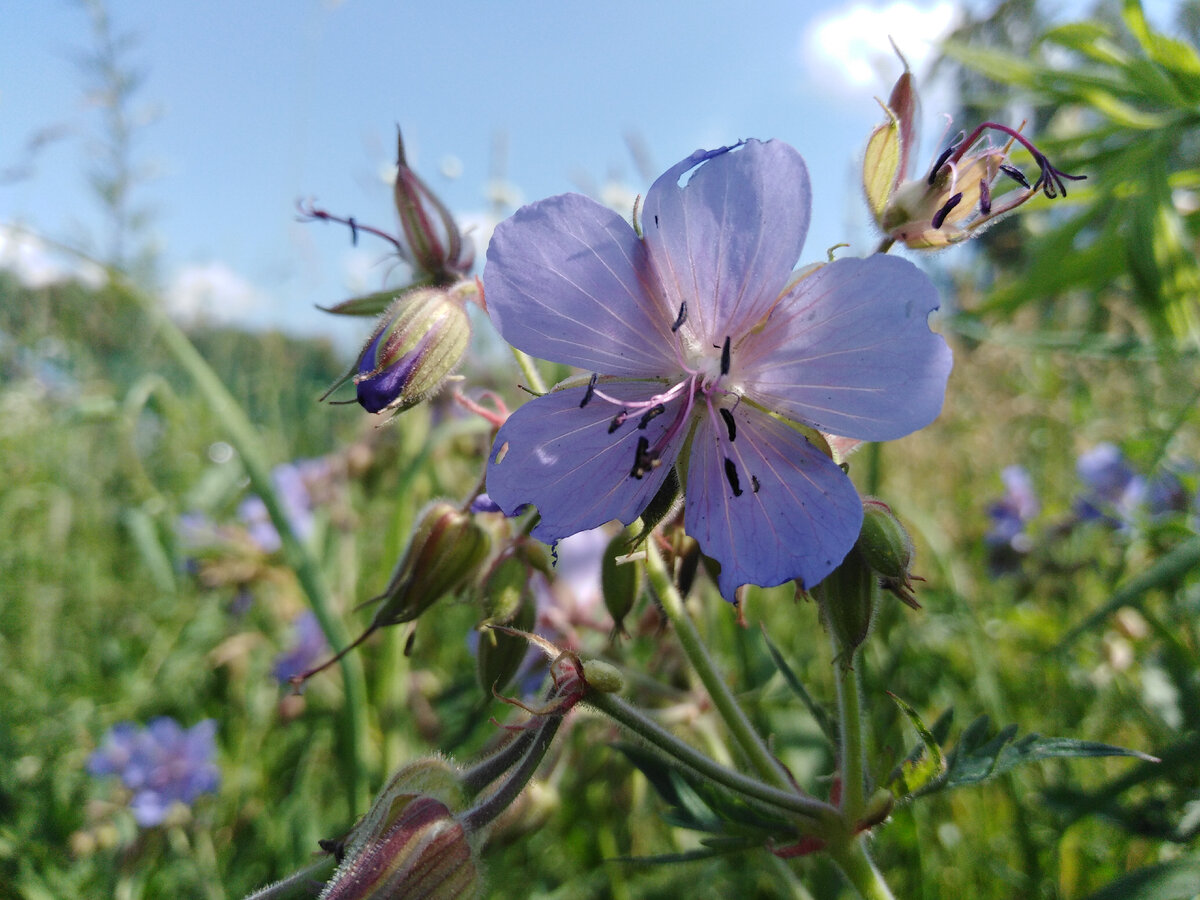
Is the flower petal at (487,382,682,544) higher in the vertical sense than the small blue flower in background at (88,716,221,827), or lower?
higher

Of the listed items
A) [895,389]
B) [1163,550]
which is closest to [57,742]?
[895,389]

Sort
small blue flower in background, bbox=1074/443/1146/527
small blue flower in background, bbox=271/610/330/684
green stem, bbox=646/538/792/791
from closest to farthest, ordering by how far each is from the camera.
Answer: green stem, bbox=646/538/792/791
small blue flower in background, bbox=271/610/330/684
small blue flower in background, bbox=1074/443/1146/527

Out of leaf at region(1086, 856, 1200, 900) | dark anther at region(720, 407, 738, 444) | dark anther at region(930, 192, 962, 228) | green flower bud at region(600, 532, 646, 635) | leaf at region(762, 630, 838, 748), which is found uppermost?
dark anther at region(930, 192, 962, 228)

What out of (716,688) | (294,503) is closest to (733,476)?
(716,688)

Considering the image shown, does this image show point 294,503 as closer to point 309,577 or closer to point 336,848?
point 309,577

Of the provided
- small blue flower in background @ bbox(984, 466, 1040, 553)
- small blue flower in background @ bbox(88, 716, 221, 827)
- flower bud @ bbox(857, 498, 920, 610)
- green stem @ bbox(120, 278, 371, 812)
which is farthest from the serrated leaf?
small blue flower in background @ bbox(984, 466, 1040, 553)

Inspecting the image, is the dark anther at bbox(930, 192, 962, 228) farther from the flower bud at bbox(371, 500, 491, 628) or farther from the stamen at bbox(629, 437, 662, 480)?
the flower bud at bbox(371, 500, 491, 628)
